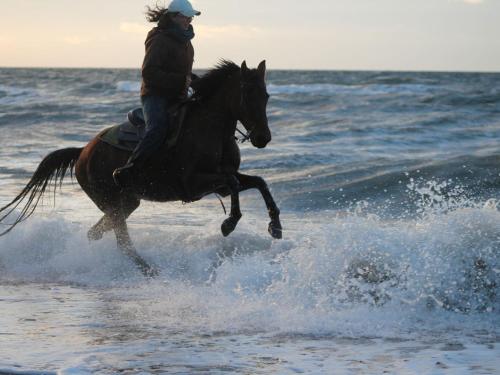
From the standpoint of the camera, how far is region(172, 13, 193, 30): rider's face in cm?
799

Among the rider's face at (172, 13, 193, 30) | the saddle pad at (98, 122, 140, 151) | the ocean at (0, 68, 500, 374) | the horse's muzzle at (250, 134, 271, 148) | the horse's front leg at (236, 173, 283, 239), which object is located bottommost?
the ocean at (0, 68, 500, 374)

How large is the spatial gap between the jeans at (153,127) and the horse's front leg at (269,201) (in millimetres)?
887

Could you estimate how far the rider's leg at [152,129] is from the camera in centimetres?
816

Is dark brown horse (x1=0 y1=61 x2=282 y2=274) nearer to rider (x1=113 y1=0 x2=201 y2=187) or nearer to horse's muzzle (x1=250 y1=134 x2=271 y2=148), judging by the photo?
horse's muzzle (x1=250 y1=134 x2=271 y2=148)

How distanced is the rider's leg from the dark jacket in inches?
3.4

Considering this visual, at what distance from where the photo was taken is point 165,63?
816 centimetres

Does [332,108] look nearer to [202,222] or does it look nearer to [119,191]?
[202,222]

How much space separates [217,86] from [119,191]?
178cm

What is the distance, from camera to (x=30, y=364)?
17.2 feet

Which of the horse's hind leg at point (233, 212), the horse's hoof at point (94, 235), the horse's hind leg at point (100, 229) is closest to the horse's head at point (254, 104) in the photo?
the horse's hind leg at point (233, 212)

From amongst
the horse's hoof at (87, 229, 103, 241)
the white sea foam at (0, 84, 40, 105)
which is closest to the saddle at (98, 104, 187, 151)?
the horse's hoof at (87, 229, 103, 241)

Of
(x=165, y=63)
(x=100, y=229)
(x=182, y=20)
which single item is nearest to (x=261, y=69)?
(x=182, y=20)

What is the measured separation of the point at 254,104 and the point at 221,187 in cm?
83

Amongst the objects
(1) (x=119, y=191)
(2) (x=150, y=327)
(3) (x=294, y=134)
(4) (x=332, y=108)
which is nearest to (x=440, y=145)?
(3) (x=294, y=134)
